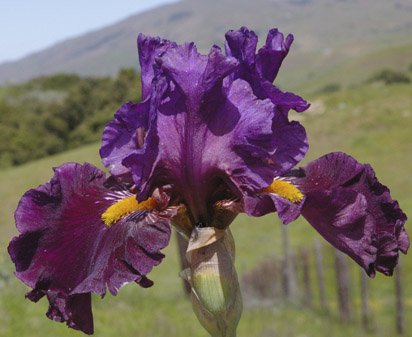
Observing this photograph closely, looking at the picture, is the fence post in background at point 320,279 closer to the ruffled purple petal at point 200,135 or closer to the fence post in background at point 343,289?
the fence post in background at point 343,289

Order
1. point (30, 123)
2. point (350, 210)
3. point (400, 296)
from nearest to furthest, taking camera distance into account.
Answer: point (350, 210) → point (400, 296) → point (30, 123)

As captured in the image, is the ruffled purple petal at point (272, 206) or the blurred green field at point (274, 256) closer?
the ruffled purple petal at point (272, 206)

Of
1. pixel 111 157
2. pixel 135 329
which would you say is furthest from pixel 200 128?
pixel 135 329

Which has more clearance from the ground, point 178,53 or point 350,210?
point 178,53

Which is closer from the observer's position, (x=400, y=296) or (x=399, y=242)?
(x=399, y=242)

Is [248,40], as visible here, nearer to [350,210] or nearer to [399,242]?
[350,210]

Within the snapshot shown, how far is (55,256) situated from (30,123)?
41.9 meters

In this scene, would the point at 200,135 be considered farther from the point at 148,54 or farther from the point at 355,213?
the point at 355,213

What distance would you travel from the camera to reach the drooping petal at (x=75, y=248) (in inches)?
55.4

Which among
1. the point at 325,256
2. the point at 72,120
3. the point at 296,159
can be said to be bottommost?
the point at 72,120

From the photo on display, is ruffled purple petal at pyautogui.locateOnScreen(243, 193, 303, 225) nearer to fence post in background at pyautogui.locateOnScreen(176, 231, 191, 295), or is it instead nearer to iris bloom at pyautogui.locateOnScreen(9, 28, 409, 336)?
→ iris bloom at pyautogui.locateOnScreen(9, 28, 409, 336)

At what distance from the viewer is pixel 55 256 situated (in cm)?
146

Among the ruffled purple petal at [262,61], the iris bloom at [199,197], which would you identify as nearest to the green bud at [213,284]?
the iris bloom at [199,197]

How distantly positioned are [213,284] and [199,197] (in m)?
0.22
